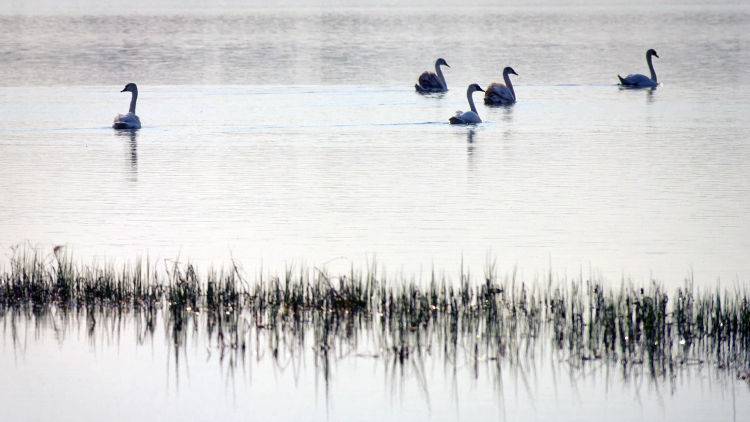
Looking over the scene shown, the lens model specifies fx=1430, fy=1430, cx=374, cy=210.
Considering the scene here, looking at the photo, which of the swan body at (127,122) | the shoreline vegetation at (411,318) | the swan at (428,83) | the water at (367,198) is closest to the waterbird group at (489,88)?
the swan at (428,83)

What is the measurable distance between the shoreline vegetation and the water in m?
0.33

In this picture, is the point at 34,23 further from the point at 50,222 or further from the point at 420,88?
the point at 50,222

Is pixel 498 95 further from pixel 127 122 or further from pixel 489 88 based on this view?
pixel 127 122

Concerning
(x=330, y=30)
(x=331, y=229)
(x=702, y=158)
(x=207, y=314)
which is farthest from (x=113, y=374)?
(x=330, y=30)

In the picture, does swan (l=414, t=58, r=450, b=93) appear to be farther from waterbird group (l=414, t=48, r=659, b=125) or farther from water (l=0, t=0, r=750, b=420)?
water (l=0, t=0, r=750, b=420)

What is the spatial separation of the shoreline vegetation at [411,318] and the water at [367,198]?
33 cm

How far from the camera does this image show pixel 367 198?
→ 66.3 feet

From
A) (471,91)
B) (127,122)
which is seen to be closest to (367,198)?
(127,122)

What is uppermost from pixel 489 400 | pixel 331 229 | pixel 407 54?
pixel 407 54

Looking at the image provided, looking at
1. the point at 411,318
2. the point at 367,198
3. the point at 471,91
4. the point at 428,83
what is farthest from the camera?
the point at 428,83

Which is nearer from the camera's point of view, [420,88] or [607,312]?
[607,312]

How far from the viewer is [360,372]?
419 inches

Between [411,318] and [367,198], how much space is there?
8.61 m

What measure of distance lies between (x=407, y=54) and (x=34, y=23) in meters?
50.7
